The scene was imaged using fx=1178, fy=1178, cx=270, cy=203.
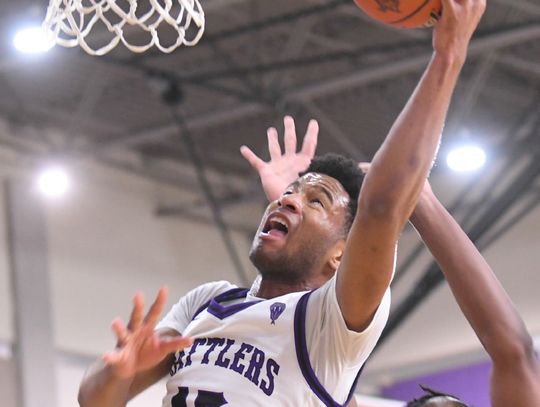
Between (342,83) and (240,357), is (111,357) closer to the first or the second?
(240,357)

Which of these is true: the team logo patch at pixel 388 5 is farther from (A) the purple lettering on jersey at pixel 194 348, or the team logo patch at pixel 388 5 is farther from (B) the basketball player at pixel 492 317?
(A) the purple lettering on jersey at pixel 194 348

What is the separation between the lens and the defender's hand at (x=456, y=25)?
9.34 feet

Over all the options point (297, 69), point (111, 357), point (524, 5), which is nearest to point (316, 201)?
point (111, 357)

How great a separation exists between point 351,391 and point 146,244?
36.3 ft

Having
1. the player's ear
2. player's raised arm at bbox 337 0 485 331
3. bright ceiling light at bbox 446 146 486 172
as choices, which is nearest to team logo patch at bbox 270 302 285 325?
the player's ear

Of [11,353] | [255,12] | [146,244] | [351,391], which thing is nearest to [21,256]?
[11,353]

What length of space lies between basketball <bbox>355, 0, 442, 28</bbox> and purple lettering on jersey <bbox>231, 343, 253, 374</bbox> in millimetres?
985

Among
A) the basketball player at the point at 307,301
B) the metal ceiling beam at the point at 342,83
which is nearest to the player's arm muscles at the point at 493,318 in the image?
the basketball player at the point at 307,301

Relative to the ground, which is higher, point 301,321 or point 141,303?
point 301,321

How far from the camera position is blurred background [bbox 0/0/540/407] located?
1138cm

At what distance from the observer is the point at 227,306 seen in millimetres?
3496

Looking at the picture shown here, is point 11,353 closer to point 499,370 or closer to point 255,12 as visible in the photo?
point 255,12

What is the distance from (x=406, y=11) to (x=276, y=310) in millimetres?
927

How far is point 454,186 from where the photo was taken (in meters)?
14.6
